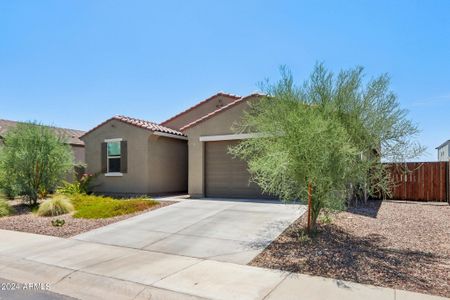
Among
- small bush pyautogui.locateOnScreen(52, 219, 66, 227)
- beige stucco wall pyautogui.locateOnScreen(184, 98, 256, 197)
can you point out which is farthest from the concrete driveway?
beige stucco wall pyautogui.locateOnScreen(184, 98, 256, 197)

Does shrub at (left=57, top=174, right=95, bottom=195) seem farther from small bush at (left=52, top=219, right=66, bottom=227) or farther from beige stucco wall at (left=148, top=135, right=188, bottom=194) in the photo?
small bush at (left=52, top=219, right=66, bottom=227)

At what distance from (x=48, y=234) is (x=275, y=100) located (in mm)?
7141

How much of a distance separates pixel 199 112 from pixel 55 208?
913 cm

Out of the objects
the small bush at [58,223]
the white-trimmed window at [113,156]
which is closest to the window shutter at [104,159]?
the white-trimmed window at [113,156]

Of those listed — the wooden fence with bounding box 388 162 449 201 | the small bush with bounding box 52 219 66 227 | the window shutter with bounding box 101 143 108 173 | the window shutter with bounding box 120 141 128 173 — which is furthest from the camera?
the window shutter with bounding box 101 143 108 173

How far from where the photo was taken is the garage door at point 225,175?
13.9 meters

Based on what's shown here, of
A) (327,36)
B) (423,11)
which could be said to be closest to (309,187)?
(327,36)

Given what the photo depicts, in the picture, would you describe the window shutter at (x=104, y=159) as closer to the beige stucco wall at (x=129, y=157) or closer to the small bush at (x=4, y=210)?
the beige stucco wall at (x=129, y=157)

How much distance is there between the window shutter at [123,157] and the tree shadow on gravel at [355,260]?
10.8 m

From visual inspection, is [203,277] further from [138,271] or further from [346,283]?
[346,283]

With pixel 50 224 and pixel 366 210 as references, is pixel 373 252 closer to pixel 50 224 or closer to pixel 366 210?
pixel 366 210

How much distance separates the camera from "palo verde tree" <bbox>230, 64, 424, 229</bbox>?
6953 mm

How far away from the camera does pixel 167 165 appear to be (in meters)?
16.9

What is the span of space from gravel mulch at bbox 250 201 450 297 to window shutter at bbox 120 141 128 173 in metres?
10.1
